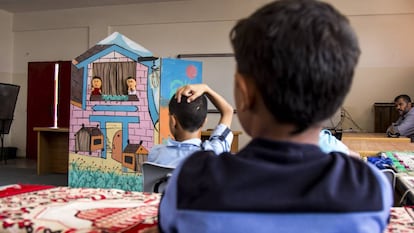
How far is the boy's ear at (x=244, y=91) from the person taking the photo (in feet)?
1.69

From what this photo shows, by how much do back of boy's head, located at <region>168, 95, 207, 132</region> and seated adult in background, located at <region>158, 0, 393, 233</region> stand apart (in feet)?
3.02

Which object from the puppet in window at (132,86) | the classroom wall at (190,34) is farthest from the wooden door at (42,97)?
the puppet in window at (132,86)

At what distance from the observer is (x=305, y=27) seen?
18.9 inches

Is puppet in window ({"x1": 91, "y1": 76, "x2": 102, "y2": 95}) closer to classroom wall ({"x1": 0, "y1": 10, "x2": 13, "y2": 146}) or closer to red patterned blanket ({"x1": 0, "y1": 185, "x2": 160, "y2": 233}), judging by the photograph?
red patterned blanket ({"x1": 0, "y1": 185, "x2": 160, "y2": 233})

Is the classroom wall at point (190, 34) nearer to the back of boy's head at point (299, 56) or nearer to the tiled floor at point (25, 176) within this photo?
the tiled floor at point (25, 176)

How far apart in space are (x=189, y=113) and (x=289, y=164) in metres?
0.96

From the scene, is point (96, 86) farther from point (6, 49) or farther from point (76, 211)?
point (6, 49)

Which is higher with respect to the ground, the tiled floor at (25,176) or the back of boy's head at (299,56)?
the back of boy's head at (299,56)

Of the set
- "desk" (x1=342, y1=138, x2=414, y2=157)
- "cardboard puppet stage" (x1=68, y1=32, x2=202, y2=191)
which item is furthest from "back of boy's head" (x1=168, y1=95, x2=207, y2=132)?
"cardboard puppet stage" (x1=68, y1=32, x2=202, y2=191)

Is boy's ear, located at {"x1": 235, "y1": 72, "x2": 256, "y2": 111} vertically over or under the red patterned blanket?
over

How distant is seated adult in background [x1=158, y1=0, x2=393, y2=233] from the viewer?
0.48 m

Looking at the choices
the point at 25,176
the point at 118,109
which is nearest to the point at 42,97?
the point at 25,176

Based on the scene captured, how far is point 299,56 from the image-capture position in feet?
1.56

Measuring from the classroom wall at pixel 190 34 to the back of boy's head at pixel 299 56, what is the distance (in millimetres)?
4281
